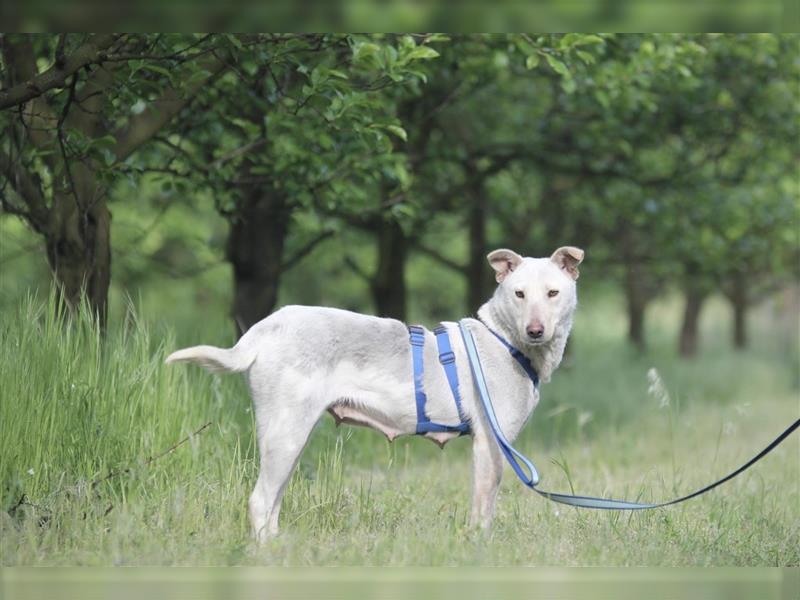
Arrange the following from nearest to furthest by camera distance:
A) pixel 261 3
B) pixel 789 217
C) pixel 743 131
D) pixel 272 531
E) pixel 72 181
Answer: pixel 261 3, pixel 272 531, pixel 72 181, pixel 743 131, pixel 789 217

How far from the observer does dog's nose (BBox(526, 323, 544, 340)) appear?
5695mm

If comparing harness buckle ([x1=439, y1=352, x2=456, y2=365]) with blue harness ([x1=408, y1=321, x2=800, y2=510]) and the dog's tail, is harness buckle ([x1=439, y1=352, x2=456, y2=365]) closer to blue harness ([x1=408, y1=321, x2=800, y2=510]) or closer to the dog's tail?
blue harness ([x1=408, y1=321, x2=800, y2=510])

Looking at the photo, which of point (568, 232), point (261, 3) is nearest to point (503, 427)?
point (261, 3)

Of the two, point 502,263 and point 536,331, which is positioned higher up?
point 502,263

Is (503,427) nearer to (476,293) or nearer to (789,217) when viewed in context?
(476,293)

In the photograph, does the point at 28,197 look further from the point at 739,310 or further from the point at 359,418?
the point at 739,310

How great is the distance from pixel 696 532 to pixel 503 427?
1.66 metres

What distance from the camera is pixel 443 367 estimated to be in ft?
19.5

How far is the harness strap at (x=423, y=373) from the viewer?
19.1ft

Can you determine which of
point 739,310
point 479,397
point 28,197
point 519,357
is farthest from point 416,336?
point 739,310

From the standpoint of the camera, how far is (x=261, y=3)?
488cm

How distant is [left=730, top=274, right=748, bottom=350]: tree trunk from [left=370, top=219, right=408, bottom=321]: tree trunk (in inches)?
539

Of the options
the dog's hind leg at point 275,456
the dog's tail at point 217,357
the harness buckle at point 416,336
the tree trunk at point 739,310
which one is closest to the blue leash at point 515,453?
the harness buckle at point 416,336

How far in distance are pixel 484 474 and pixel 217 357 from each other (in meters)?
1.59
